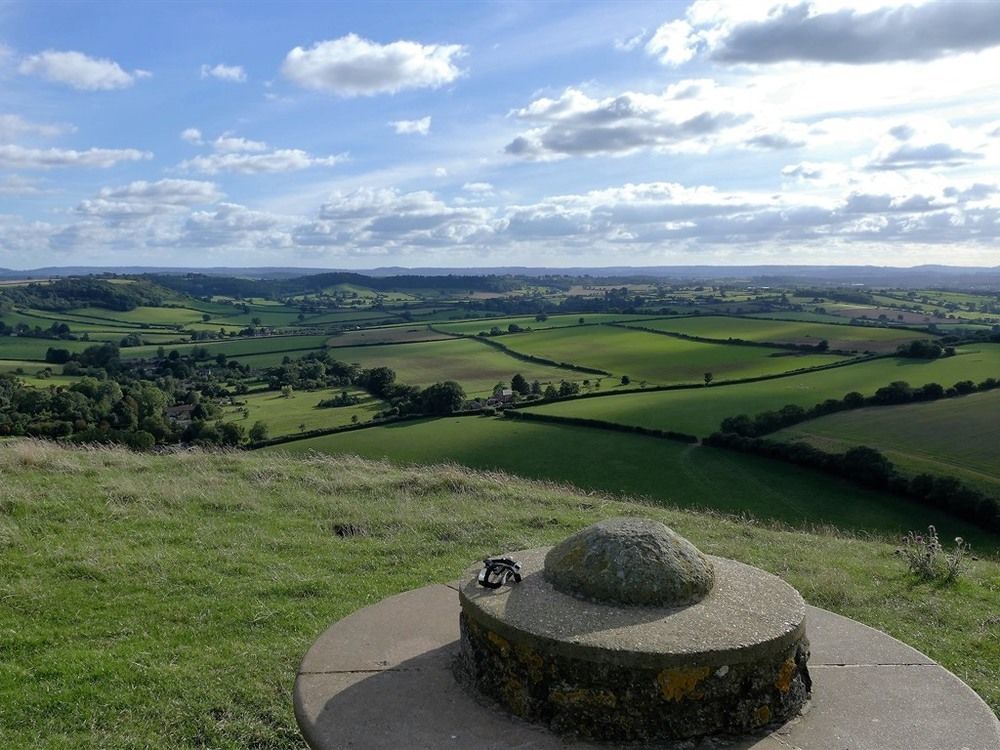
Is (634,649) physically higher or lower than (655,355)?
higher

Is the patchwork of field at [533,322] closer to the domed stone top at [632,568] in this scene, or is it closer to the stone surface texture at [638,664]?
the domed stone top at [632,568]

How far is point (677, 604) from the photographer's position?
648 cm

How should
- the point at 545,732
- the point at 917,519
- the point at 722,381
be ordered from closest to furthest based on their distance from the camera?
the point at 545,732 → the point at 917,519 → the point at 722,381

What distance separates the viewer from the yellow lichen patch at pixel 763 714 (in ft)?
19.2

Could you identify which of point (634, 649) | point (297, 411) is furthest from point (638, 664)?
point (297, 411)

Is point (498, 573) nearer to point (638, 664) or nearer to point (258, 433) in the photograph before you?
point (638, 664)

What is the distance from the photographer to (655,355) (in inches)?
3127

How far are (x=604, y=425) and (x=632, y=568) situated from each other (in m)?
41.2

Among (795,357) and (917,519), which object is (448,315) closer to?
(795,357)

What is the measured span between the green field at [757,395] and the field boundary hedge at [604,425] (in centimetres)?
85

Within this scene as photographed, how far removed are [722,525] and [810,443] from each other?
27003 millimetres

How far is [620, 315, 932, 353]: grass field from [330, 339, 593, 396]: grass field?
2695cm

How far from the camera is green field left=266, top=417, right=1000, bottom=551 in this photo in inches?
1216

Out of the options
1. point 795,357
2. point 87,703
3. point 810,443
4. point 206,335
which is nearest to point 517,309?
point 206,335
